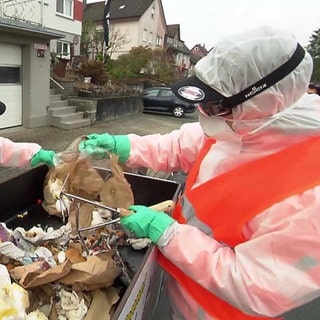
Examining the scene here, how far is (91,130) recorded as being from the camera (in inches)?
413

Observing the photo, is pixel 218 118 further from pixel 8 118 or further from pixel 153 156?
pixel 8 118

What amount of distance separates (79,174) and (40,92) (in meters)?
9.12

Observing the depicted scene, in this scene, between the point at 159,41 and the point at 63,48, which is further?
the point at 159,41

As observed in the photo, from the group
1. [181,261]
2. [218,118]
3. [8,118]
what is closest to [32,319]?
[181,261]

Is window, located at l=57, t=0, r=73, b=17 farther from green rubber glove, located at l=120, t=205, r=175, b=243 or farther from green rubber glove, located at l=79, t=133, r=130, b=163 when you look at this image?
green rubber glove, located at l=120, t=205, r=175, b=243

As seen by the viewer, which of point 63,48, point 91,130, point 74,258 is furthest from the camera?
point 63,48

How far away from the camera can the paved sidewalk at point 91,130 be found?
8.25 metres

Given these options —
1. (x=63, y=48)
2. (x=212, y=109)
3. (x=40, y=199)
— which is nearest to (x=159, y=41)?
(x=63, y=48)

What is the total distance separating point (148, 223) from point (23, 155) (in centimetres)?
114

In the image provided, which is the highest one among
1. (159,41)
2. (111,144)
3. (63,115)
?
(159,41)

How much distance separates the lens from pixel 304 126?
118 centimetres

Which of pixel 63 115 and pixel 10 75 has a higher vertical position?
pixel 10 75

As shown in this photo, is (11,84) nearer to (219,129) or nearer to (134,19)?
(219,129)

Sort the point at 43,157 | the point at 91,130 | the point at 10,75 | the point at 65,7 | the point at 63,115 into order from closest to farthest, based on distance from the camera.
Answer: the point at 43,157
the point at 10,75
the point at 63,115
the point at 91,130
the point at 65,7
